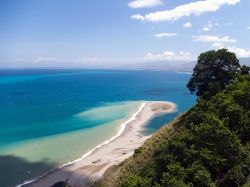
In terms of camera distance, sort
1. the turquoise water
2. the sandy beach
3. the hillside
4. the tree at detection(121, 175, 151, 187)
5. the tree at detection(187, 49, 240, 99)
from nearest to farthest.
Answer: the hillside, the tree at detection(121, 175, 151, 187), the sandy beach, the tree at detection(187, 49, 240, 99), the turquoise water

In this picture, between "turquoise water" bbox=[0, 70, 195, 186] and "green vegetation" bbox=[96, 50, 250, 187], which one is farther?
"turquoise water" bbox=[0, 70, 195, 186]

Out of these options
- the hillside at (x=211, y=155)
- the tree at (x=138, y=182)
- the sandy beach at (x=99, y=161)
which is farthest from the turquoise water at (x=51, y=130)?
the hillside at (x=211, y=155)

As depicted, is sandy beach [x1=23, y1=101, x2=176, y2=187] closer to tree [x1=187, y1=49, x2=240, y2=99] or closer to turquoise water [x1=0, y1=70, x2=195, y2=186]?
turquoise water [x1=0, y1=70, x2=195, y2=186]

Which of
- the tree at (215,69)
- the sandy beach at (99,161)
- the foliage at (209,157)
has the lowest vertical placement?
the sandy beach at (99,161)

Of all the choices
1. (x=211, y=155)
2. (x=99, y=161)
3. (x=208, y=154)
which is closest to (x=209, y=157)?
(x=211, y=155)

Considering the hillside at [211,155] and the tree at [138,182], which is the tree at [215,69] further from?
the tree at [138,182]

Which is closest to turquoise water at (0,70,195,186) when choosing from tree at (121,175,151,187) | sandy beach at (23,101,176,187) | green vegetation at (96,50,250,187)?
sandy beach at (23,101,176,187)
